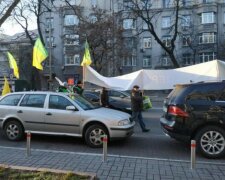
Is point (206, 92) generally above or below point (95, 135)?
above

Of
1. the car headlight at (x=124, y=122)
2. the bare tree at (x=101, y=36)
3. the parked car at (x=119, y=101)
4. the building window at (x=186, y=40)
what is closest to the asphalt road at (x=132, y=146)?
the car headlight at (x=124, y=122)

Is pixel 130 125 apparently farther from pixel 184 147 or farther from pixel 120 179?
pixel 120 179

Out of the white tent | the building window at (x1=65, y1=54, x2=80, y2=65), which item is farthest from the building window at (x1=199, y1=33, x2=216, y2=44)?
the white tent

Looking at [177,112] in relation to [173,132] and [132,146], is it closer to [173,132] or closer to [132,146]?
[173,132]

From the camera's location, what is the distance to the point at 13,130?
10.5 m

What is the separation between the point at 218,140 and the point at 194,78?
5.64 metres

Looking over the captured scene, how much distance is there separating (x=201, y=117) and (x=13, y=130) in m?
5.24

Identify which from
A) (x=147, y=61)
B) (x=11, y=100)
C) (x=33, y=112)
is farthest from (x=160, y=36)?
(x=33, y=112)

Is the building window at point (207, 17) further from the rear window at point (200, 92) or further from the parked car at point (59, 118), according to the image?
the rear window at point (200, 92)

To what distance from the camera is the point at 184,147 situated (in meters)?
9.61

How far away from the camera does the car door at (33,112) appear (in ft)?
33.5

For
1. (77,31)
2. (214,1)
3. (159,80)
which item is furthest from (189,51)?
(159,80)

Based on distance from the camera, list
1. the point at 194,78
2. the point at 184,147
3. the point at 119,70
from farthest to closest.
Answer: the point at 119,70 < the point at 194,78 < the point at 184,147

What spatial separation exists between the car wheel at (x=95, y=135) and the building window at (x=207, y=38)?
46115 mm
